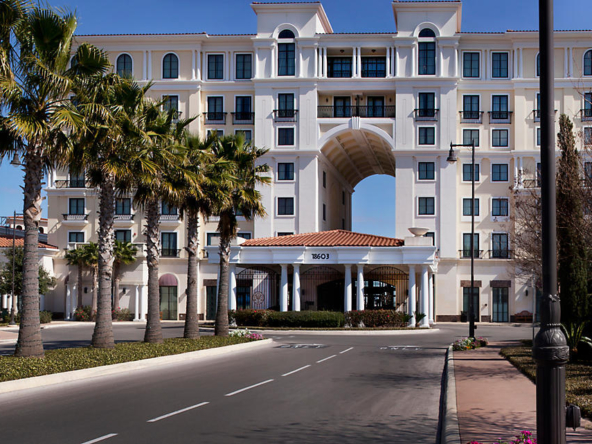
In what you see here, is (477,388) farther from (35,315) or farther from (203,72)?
(203,72)

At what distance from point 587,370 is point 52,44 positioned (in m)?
16.9

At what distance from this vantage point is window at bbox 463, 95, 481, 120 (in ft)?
211

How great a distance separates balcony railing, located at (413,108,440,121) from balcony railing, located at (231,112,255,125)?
14.4 m

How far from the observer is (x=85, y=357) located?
21.0 m

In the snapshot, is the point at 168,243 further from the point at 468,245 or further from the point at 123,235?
the point at 468,245

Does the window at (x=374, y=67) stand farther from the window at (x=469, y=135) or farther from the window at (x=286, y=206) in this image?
the window at (x=286, y=206)

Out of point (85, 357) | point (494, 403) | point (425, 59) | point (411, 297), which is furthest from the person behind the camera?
point (425, 59)

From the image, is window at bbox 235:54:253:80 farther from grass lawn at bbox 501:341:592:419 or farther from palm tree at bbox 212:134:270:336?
grass lawn at bbox 501:341:592:419

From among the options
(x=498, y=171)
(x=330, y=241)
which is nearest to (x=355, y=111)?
(x=498, y=171)

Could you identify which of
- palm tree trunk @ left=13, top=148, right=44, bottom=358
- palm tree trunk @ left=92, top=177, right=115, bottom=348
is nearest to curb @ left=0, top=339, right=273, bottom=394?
palm tree trunk @ left=13, top=148, right=44, bottom=358

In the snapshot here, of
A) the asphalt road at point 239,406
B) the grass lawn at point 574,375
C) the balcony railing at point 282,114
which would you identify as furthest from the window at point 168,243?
the grass lawn at point 574,375

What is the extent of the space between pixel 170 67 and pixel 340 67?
15.3 meters

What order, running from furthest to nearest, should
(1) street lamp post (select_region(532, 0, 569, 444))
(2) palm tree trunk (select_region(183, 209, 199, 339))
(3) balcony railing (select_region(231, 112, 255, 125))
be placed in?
1. (3) balcony railing (select_region(231, 112, 255, 125))
2. (2) palm tree trunk (select_region(183, 209, 199, 339))
3. (1) street lamp post (select_region(532, 0, 569, 444))

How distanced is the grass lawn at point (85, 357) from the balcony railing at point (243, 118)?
3750 centimetres
